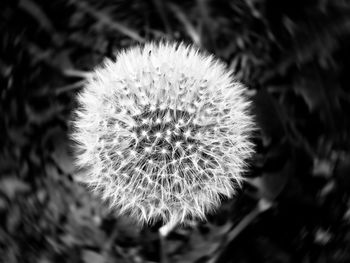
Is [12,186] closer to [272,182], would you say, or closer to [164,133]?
[164,133]

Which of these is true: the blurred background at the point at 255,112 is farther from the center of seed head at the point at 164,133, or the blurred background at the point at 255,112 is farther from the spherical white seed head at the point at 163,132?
the center of seed head at the point at 164,133

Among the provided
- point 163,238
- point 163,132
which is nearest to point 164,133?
point 163,132

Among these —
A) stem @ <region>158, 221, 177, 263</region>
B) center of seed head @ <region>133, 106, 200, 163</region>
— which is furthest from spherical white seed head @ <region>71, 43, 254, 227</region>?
stem @ <region>158, 221, 177, 263</region>

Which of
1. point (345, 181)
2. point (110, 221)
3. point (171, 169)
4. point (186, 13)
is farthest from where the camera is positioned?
point (186, 13)

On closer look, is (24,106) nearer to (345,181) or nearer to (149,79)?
(149,79)

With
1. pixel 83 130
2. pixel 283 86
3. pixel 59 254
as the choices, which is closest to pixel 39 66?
pixel 83 130

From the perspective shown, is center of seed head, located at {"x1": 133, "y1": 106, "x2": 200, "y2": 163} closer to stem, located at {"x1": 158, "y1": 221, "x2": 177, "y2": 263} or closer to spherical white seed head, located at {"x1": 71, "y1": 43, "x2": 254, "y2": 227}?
spherical white seed head, located at {"x1": 71, "y1": 43, "x2": 254, "y2": 227}
